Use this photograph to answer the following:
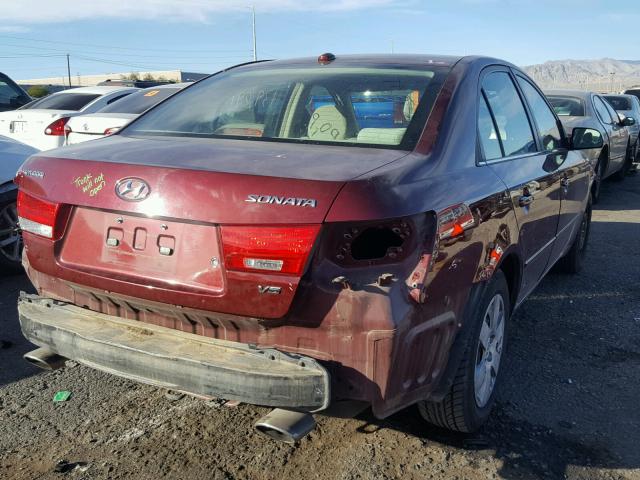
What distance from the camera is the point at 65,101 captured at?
1031 centimetres

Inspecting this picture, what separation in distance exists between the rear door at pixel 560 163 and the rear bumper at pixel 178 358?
2272 mm

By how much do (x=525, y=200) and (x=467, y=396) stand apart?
3.65 feet

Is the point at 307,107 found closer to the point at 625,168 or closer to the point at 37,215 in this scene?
the point at 37,215

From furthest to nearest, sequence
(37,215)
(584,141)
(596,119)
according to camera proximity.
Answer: (596,119), (584,141), (37,215)

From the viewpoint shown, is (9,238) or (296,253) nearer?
(296,253)

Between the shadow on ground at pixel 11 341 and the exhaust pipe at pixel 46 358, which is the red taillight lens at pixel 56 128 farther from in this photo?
the exhaust pipe at pixel 46 358

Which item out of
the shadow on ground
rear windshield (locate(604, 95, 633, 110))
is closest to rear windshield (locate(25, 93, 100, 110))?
the shadow on ground

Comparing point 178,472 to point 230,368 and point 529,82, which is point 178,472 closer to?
point 230,368

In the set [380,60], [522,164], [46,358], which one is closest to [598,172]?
[522,164]

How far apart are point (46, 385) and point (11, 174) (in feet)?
8.12

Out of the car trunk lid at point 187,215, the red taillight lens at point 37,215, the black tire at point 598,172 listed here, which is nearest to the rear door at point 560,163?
the car trunk lid at point 187,215

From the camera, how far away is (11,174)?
5391 millimetres

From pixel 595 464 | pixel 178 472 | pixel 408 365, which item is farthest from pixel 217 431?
pixel 595 464

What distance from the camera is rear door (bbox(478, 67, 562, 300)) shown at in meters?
3.24
